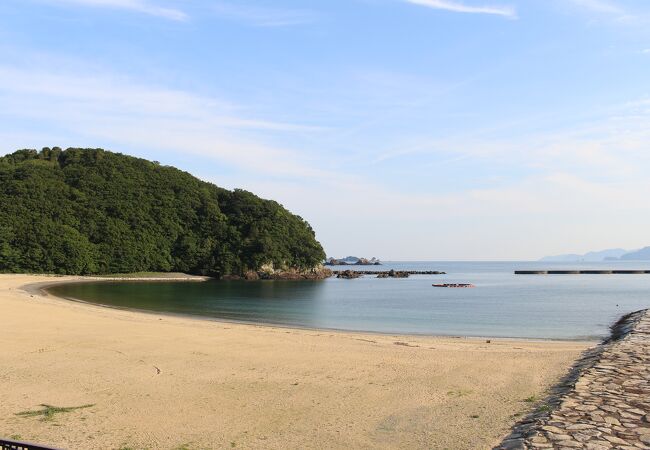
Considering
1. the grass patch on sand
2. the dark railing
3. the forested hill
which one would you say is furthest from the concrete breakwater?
the forested hill

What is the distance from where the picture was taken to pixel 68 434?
30.6ft

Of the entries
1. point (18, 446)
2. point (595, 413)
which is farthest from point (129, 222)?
point (18, 446)

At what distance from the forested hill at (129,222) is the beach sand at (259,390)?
89.2m

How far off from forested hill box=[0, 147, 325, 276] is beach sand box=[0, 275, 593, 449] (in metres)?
89.2

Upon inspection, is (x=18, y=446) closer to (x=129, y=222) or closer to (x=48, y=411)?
(x=48, y=411)

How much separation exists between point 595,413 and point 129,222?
127465mm

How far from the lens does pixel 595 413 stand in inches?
390

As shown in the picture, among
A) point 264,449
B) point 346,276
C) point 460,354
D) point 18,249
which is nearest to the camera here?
point 264,449

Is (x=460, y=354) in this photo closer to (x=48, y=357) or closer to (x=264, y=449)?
(x=264, y=449)

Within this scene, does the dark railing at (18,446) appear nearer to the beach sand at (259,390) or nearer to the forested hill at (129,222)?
the beach sand at (259,390)

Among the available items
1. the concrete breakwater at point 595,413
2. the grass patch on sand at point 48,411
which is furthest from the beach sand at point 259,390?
the concrete breakwater at point 595,413

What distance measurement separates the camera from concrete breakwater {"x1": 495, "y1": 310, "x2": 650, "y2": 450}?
332 inches

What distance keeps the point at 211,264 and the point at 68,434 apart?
12149 cm

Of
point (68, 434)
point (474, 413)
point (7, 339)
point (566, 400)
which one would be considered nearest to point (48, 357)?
point (7, 339)
